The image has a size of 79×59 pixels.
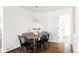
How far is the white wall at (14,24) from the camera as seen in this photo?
308 cm

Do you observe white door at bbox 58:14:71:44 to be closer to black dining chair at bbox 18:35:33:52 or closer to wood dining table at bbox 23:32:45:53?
wood dining table at bbox 23:32:45:53

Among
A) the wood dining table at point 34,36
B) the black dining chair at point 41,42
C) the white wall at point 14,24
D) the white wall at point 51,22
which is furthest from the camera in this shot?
the black dining chair at point 41,42

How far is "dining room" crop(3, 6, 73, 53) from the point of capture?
3.08m

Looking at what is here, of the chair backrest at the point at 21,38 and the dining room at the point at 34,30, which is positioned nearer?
the dining room at the point at 34,30

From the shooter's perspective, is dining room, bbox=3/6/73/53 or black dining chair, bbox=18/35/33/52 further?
black dining chair, bbox=18/35/33/52

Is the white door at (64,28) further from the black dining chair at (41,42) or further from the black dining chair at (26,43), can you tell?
the black dining chair at (26,43)

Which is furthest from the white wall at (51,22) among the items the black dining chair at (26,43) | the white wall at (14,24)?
the black dining chair at (26,43)

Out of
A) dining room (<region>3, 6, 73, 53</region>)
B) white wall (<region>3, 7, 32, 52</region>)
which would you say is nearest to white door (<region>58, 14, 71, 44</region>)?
dining room (<region>3, 6, 73, 53</region>)

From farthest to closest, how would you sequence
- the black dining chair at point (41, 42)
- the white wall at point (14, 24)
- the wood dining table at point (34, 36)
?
the black dining chair at point (41, 42), the wood dining table at point (34, 36), the white wall at point (14, 24)

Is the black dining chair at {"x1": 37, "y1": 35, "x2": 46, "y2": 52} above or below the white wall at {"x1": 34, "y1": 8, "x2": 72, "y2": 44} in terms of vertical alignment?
below

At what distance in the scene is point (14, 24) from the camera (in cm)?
328

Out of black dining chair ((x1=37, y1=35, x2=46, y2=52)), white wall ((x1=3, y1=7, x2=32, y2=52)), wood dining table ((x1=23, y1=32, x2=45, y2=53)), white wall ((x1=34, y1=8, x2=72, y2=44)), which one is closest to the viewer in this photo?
white wall ((x1=3, y1=7, x2=32, y2=52))
